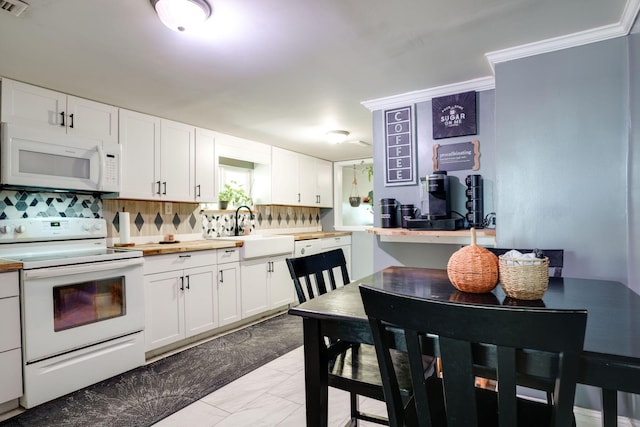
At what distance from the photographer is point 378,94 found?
9.34 feet

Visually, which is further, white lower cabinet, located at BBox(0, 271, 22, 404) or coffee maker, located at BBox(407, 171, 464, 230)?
coffee maker, located at BBox(407, 171, 464, 230)

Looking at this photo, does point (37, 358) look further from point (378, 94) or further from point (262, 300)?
point (378, 94)

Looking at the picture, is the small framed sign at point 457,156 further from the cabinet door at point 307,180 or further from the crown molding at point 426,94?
the cabinet door at point 307,180

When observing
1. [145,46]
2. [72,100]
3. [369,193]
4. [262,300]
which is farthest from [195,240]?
[369,193]

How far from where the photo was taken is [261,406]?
210 cm

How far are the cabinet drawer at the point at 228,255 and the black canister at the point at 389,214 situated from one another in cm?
155

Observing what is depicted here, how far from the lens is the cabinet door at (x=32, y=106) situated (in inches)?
93.0

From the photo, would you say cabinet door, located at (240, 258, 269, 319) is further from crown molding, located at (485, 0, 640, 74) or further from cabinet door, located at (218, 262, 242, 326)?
crown molding, located at (485, 0, 640, 74)

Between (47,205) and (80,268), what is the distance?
87 centimetres

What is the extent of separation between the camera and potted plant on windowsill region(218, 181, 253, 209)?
4156 millimetres

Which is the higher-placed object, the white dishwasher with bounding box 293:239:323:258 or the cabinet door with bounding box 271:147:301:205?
the cabinet door with bounding box 271:147:301:205

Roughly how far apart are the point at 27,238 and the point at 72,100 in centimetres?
110

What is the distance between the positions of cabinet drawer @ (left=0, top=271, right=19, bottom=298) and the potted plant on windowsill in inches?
86.6

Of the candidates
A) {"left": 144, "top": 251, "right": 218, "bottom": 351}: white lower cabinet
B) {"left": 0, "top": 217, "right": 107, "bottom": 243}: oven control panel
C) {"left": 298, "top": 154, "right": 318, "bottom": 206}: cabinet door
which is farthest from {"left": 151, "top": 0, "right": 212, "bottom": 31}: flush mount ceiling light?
{"left": 298, "top": 154, "right": 318, "bottom": 206}: cabinet door
